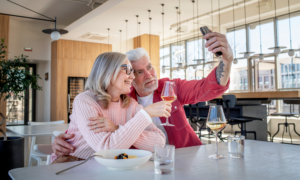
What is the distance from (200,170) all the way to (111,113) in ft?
2.30

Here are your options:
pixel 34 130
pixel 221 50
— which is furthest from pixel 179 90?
pixel 34 130

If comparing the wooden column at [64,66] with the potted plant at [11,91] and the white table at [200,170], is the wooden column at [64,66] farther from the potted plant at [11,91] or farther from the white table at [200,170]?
the white table at [200,170]

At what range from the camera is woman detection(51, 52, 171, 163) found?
1261 mm

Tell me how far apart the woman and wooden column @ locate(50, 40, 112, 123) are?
804cm

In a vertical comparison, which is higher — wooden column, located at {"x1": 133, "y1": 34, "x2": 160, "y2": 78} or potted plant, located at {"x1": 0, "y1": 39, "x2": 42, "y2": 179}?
wooden column, located at {"x1": 133, "y1": 34, "x2": 160, "y2": 78}

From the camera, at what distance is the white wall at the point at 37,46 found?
911 centimetres

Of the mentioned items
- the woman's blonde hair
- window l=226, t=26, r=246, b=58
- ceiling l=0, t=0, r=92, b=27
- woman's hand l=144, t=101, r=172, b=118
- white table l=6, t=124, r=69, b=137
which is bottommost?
white table l=6, t=124, r=69, b=137

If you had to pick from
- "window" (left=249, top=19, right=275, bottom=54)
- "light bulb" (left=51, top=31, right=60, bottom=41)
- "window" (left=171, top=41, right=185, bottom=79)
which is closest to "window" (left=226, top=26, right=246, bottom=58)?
"window" (left=249, top=19, right=275, bottom=54)

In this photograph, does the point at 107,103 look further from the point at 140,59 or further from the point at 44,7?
the point at 44,7

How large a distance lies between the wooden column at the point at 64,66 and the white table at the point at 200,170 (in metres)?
8.55

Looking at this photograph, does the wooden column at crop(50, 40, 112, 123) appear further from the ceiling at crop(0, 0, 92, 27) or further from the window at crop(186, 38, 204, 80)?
the window at crop(186, 38, 204, 80)

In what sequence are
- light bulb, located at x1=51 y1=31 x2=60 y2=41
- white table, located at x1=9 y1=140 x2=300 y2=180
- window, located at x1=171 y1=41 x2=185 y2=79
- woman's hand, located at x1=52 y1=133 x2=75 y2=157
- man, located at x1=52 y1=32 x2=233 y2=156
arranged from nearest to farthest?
white table, located at x1=9 y1=140 x2=300 y2=180, woman's hand, located at x1=52 y1=133 x2=75 y2=157, man, located at x1=52 y1=32 x2=233 y2=156, light bulb, located at x1=51 y1=31 x2=60 y2=41, window, located at x1=171 y1=41 x2=185 y2=79

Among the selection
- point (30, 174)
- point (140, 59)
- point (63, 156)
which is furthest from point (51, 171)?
point (140, 59)

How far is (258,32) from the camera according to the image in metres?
8.45
